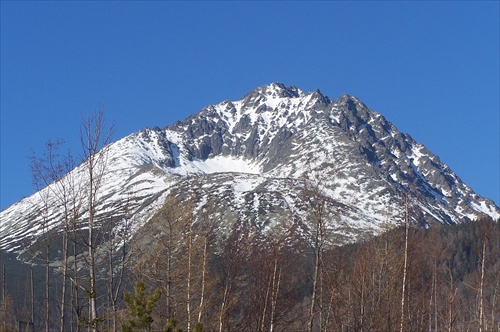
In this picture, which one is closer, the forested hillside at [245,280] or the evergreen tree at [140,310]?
the evergreen tree at [140,310]

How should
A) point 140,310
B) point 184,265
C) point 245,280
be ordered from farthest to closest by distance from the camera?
point 245,280 → point 184,265 → point 140,310

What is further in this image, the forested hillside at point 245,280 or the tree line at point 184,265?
the forested hillside at point 245,280

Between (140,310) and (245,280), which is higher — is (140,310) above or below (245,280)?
below

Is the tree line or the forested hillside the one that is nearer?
the tree line

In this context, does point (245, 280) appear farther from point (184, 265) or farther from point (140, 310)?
point (140, 310)

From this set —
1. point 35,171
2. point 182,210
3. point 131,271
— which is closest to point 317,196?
point 182,210

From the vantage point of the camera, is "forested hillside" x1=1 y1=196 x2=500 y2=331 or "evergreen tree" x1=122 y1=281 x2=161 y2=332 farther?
"forested hillside" x1=1 y1=196 x2=500 y2=331

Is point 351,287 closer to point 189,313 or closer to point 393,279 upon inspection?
point 393,279

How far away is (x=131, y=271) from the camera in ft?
138

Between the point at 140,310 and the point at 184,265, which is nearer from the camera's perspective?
the point at 140,310

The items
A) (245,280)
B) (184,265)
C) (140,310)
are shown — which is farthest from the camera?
(245,280)

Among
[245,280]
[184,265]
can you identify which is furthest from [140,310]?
[245,280]

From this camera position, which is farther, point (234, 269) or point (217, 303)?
point (217, 303)

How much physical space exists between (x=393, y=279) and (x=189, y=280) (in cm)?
1774
